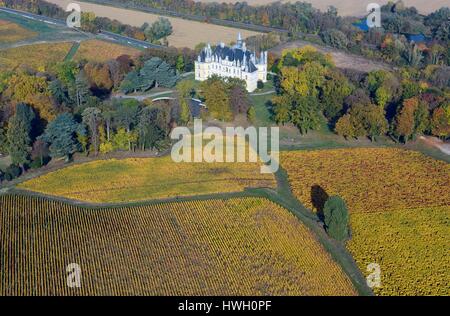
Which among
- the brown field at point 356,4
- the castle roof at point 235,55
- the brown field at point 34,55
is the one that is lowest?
the brown field at point 34,55

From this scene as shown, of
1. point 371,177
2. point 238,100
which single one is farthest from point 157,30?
point 371,177

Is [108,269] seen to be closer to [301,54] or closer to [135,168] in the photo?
[135,168]

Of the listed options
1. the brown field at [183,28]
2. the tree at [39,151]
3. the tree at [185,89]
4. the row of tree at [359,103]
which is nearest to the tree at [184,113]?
the tree at [185,89]

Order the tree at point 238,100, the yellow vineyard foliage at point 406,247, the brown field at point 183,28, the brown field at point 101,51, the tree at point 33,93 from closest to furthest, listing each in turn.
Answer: the yellow vineyard foliage at point 406,247, the tree at point 33,93, the tree at point 238,100, the brown field at point 101,51, the brown field at point 183,28

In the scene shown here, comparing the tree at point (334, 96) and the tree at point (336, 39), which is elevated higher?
the tree at point (336, 39)

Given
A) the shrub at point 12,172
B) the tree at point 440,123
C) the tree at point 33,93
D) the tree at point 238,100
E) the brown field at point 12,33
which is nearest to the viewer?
the shrub at point 12,172

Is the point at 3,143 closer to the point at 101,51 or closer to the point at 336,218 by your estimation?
the point at 336,218

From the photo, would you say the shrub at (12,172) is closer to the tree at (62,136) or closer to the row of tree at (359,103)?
the tree at (62,136)
